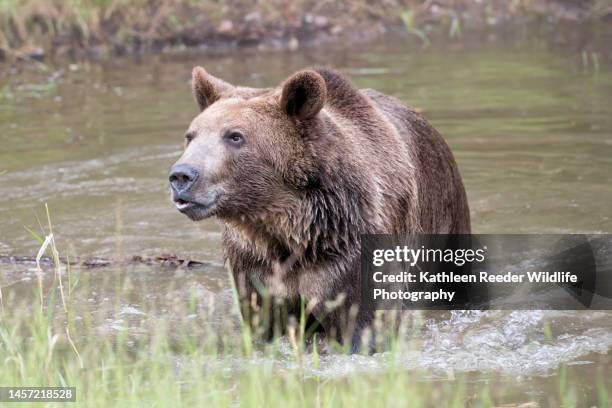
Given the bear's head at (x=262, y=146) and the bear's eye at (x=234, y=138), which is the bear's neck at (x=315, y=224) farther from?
the bear's eye at (x=234, y=138)

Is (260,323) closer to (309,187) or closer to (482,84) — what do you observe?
(309,187)

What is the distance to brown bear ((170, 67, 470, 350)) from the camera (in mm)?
5398

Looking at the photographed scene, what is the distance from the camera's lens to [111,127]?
11.5 meters

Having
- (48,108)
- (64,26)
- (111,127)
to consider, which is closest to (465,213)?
(111,127)

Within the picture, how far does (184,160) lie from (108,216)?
357cm

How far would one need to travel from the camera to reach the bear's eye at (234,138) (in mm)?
5410

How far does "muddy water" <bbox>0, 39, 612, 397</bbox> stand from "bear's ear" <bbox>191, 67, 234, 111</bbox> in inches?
37.3

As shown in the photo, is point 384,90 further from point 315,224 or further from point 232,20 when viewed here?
point 315,224

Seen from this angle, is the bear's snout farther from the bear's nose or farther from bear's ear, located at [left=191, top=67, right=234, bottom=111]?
bear's ear, located at [left=191, top=67, right=234, bottom=111]

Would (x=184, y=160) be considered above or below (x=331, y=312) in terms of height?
above

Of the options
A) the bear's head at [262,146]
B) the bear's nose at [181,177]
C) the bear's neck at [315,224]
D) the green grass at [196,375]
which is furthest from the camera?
the bear's neck at [315,224]

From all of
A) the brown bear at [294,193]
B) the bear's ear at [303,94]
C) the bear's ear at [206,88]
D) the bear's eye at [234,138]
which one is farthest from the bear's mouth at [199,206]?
the bear's ear at [206,88]

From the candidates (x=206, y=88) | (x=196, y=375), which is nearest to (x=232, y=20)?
(x=206, y=88)

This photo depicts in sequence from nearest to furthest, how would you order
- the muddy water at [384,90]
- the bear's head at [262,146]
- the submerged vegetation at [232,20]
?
the bear's head at [262,146] < the muddy water at [384,90] < the submerged vegetation at [232,20]
